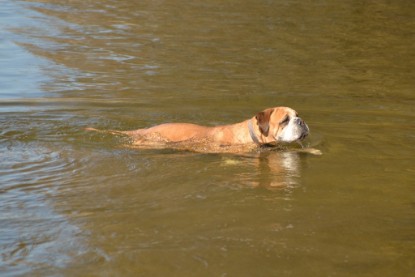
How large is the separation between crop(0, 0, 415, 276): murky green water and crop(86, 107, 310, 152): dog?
0.64 ft

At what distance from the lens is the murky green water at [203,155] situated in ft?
19.4

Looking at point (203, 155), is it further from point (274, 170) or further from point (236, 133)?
point (274, 170)

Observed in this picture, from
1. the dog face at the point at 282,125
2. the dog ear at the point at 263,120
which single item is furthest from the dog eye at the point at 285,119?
the dog ear at the point at 263,120

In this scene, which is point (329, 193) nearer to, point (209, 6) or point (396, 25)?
point (396, 25)

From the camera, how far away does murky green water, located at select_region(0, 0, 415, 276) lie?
19.4ft

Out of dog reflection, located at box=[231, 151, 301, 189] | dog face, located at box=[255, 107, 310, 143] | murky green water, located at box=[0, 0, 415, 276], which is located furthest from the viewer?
dog face, located at box=[255, 107, 310, 143]

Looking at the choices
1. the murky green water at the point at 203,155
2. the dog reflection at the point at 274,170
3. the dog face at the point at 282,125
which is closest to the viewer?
the murky green water at the point at 203,155

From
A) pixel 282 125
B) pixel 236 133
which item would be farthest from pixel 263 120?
pixel 236 133

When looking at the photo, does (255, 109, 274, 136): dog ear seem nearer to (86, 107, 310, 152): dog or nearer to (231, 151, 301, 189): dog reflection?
(86, 107, 310, 152): dog

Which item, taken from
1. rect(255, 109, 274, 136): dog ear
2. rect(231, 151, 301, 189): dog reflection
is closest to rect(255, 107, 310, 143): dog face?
rect(255, 109, 274, 136): dog ear

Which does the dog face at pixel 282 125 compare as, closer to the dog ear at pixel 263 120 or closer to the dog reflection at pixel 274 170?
the dog ear at pixel 263 120

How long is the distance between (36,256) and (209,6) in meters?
14.4

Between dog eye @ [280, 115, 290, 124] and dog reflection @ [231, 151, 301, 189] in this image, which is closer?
dog reflection @ [231, 151, 301, 189]

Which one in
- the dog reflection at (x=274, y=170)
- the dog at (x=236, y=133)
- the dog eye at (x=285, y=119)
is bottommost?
the dog reflection at (x=274, y=170)
